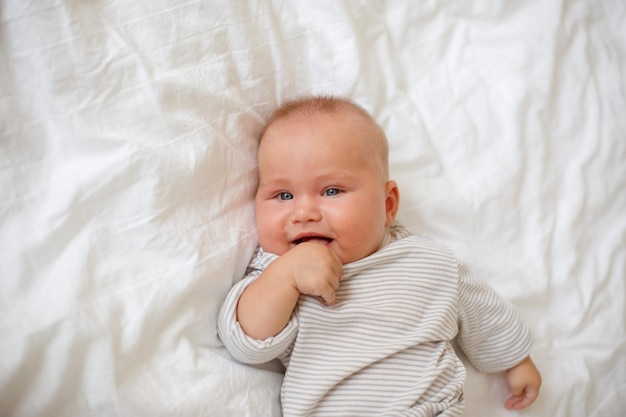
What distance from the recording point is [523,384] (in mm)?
1212

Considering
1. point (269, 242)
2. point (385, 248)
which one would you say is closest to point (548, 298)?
point (385, 248)

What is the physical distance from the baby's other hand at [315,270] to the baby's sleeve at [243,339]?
0.09 metres

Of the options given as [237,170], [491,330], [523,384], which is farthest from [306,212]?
[523,384]

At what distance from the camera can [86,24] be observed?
98 cm

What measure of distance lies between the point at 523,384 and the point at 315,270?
56 centimetres

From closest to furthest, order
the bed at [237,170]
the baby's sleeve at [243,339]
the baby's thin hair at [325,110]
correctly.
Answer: the bed at [237,170] < the baby's sleeve at [243,339] < the baby's thin hair at [325,110]

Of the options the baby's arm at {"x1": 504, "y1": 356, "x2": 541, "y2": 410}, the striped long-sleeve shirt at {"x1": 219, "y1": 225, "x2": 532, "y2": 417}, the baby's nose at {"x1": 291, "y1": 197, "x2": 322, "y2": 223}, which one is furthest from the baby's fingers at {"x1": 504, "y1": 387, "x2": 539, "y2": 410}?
the baby's nose at {"x1": 291, "y1": 197, "x2": 322, "y2": 223}

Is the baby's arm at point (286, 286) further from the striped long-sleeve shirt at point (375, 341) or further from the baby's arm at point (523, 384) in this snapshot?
the baby's arm at point (523, 384)

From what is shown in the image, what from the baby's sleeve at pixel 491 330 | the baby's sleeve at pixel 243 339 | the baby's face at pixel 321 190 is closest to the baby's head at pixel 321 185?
the baby's face at pixel 321 190

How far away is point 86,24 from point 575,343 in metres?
1.22

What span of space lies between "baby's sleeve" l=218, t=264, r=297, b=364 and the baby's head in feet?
0.41

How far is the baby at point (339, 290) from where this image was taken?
103cm

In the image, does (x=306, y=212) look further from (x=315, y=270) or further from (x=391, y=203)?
(x=391, y=203)

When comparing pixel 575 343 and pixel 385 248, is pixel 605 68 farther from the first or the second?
pixel 385 248
